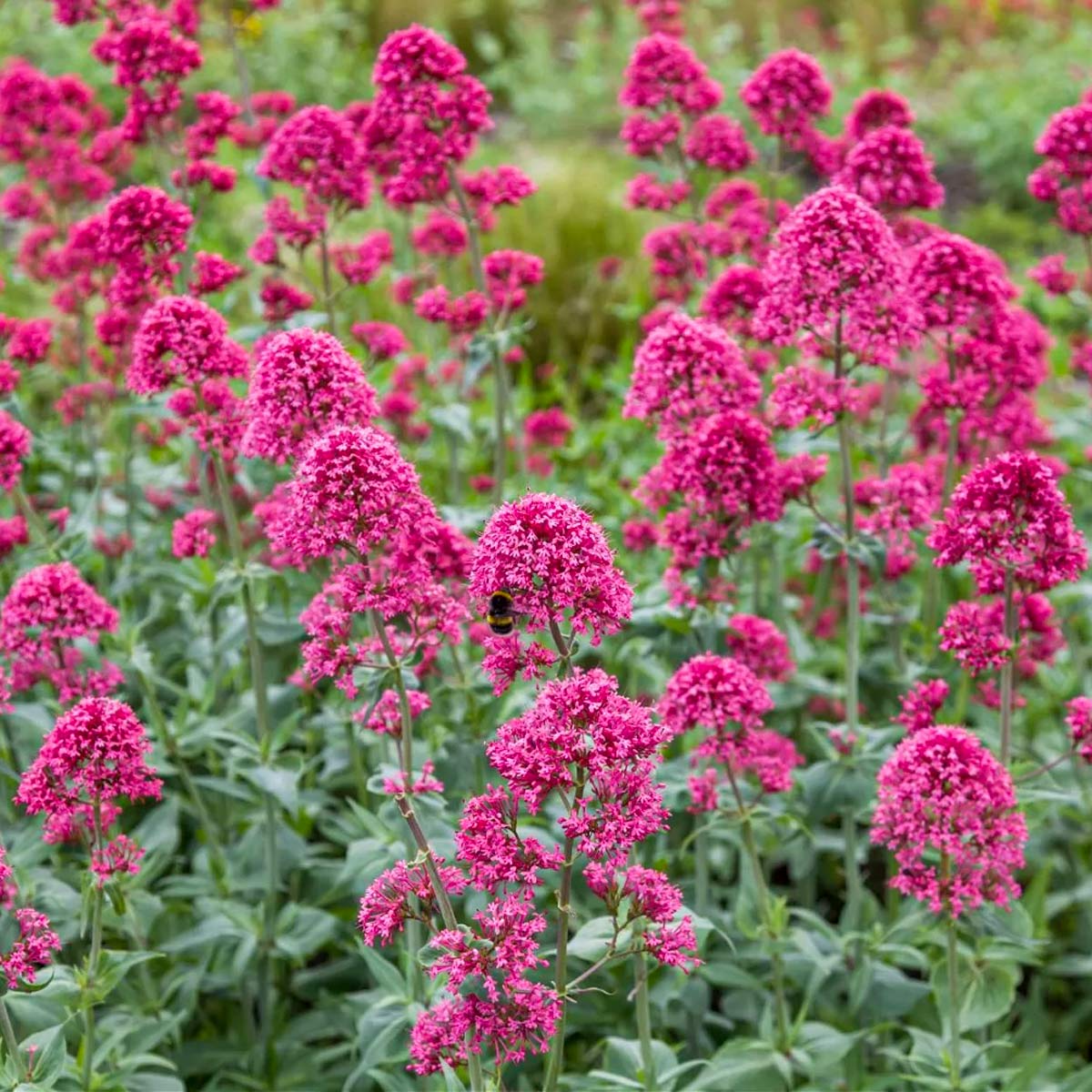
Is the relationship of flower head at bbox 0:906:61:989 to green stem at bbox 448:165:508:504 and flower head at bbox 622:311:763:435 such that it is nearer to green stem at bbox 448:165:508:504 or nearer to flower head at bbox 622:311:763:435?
flower head at bbox 622:311:763:435

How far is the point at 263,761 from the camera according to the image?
184 inches

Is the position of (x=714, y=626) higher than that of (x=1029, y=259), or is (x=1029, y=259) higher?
(x=1029, y=259)

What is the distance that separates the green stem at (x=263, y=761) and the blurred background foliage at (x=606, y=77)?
4082 millimetres

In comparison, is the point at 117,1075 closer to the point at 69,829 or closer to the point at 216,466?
the point at 69,829

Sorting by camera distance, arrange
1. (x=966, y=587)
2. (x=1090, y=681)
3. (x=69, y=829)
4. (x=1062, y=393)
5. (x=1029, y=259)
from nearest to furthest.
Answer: (x=69, y=829) < (x=1090, y=681) < (x=966, y=587) < (x=1062, y=393) < (x=1029, y=259)

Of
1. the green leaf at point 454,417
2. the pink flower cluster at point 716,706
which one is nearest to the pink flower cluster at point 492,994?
the pink flower cluster at point 716,706

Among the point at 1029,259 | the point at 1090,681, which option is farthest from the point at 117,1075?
the point at 1029,259

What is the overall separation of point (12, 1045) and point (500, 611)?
1610 millimetres

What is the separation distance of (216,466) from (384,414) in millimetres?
1938

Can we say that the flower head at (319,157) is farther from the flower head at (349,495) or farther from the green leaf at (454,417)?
the flower head at (349,495)

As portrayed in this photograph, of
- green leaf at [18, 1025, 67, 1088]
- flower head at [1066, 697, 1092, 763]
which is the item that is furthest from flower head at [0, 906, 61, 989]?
flower head at [1066, 697, 1092, 763]

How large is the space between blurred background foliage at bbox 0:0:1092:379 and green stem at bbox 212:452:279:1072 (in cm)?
408

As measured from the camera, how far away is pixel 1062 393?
10.3 m

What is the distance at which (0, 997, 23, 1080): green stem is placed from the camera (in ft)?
10.8
